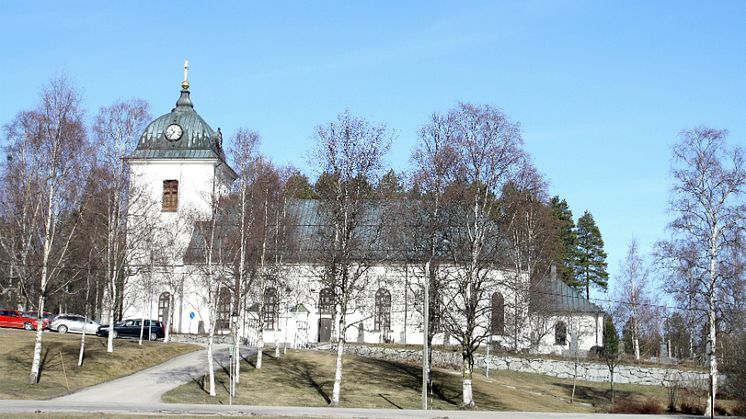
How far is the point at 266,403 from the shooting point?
116 ft

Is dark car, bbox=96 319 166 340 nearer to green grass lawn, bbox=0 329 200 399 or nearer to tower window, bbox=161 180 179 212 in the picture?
green grass lawn, bbox=0 329 200 399

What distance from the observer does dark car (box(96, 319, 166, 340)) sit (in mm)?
54969

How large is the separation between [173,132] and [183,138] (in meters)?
0.88

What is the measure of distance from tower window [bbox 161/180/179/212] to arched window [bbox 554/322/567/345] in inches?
1192

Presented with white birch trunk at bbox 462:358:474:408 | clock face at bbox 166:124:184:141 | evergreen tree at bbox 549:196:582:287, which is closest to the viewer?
white birch trunk at bbox 462:358:474:408

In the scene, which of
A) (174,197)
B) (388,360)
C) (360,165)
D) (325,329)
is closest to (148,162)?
(174,197)

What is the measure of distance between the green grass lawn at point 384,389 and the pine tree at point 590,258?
4056cm

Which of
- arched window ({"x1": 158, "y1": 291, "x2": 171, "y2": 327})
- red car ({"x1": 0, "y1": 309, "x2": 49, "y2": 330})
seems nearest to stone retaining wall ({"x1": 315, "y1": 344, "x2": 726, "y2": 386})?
arched window ({"x1": 158, "y1": 291, "x2": 171, "y2": 327})

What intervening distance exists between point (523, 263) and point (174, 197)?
87.0 ft

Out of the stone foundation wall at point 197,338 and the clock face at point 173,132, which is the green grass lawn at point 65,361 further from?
the clock face at point 173,132

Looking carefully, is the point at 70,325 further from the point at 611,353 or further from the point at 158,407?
the point at 611,353

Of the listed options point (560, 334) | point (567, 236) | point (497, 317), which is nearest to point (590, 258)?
point (567, 236)

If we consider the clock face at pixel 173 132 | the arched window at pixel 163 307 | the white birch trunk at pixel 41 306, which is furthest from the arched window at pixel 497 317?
the clock face at pixel 173 132

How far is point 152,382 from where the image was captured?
126ft
